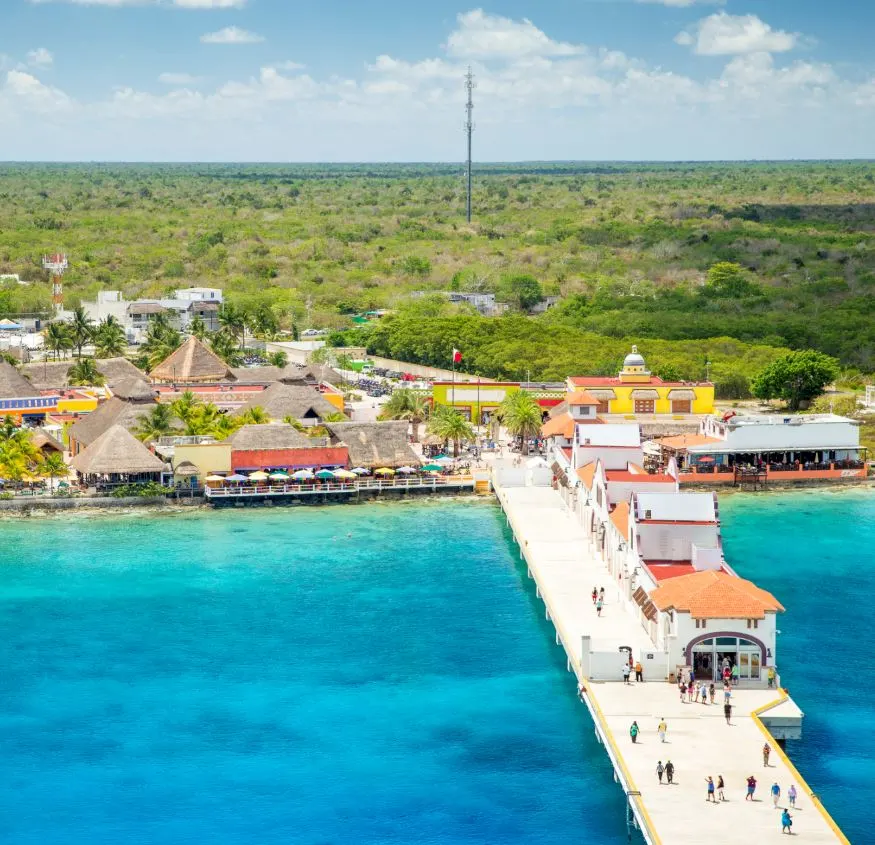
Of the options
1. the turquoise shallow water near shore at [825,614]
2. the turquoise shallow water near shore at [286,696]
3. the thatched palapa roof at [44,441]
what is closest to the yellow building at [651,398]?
the turquoise shallow water near shore at [825,614]

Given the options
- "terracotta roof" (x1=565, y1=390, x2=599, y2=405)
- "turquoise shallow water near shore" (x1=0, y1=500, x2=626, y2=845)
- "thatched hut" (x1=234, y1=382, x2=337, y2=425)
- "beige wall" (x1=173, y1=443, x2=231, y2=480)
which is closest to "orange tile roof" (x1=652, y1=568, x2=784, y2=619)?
"turquoise shallow water near shore" (x1=0, y1=500, x2=626, y2=845)

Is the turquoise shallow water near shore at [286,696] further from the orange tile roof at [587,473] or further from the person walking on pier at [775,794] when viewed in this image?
the orange tile roof at [587,473]

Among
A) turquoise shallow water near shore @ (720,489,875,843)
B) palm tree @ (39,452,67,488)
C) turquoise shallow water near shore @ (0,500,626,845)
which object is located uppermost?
palm tree @ (39,452,67,488)

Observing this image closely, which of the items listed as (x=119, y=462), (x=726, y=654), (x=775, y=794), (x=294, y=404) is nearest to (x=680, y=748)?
(x=775, y=794)

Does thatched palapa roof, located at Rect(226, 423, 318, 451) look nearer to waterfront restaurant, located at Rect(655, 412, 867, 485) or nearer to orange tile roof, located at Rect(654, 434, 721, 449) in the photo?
orange tile roof, located at Rect(654, 434, 721, 449)

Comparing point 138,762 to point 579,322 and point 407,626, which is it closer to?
point 407,626

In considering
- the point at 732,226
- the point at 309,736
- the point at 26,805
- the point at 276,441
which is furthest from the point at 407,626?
the point at 732,226
